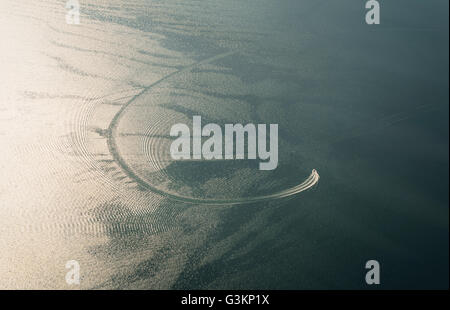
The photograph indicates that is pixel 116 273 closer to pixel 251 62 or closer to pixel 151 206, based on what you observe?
pixel 151 206

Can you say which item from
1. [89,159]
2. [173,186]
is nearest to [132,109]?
[89,159]

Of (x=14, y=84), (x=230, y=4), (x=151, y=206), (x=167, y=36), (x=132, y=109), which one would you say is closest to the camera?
(x=151, y=206)

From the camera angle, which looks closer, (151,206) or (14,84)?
(151,206)

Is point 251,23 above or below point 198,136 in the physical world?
above

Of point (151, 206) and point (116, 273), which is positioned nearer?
point (116, 273)

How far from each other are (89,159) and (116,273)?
1.55 feet

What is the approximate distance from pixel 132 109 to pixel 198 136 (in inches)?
11.6

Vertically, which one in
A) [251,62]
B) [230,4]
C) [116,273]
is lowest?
→ [116,273]

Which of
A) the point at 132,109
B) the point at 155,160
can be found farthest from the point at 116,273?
the point at 132,109

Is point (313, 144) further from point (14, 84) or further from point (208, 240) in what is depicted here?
point (14, 84)

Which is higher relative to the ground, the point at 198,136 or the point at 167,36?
the point at 167,36

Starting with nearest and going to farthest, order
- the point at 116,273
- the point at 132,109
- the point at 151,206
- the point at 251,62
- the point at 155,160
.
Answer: the point at 116,273 → the point at 151,206 → the point at 155,160 → the point at 132,109 → the point at 251,62

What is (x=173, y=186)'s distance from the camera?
142 centimetres

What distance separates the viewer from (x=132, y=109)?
1717 millimetres
